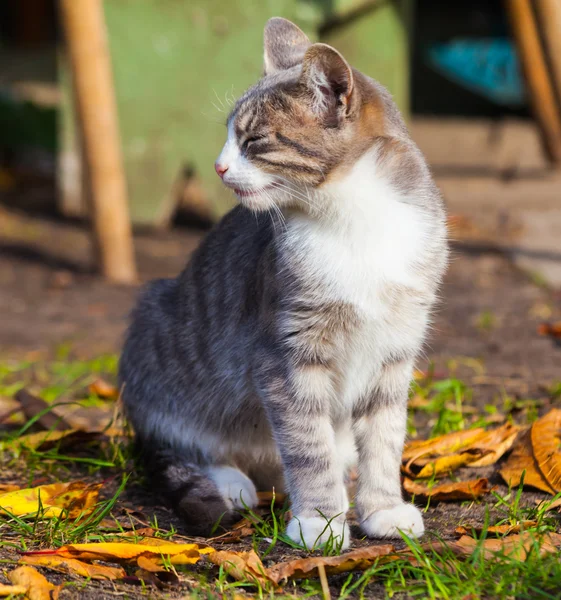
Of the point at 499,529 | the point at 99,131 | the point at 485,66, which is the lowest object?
the point at 499,529

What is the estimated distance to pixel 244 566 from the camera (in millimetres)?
2074

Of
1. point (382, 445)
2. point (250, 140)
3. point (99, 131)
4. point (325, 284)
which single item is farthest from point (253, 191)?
point (99, 131)

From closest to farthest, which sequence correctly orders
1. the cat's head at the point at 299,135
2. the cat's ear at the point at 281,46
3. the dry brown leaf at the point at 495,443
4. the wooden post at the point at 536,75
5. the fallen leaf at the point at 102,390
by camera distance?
1. the cat's head at the point at 299,135
2. the cat's ear at the point at 281,46
3. the dry brown leaf at the point at 495,443
4. the fallen leaf at the point at 102,390
5. the wooden post at the point at 536,75

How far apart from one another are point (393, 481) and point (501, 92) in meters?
7.28

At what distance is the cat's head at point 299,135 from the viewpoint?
230 centimetres

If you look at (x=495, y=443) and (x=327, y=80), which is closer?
(x=327, y=80)

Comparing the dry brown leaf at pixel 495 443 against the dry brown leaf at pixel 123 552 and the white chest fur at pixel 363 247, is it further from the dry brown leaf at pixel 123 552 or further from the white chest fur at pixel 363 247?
the dry brown leaf at pixel 123 552

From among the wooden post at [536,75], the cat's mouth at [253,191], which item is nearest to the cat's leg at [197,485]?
the cat's mouth at [253,191]

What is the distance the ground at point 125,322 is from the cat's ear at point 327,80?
2.55 ft

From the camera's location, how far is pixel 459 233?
651 cm

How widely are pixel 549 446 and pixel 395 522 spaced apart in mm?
621

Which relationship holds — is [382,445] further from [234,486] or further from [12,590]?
[12,590]

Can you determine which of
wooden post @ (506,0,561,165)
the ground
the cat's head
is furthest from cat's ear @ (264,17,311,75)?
wooden post @ (506,0,561,165)

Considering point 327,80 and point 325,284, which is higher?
point 327,80
